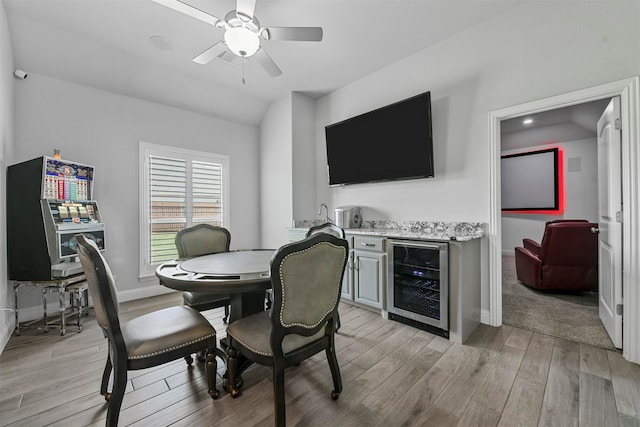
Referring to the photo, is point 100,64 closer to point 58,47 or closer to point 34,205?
point 58,47

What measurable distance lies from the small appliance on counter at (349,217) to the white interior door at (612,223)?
2446mm

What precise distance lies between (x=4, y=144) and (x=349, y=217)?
357cm

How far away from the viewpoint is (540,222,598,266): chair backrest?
332 cm

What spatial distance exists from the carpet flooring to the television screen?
2.76 metres

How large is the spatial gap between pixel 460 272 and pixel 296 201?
2.60 m

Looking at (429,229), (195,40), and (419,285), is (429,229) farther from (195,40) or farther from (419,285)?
(195,40)

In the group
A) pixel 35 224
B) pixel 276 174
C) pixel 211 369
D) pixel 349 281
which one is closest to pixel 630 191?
pixel 349 281

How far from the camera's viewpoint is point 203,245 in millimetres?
2801

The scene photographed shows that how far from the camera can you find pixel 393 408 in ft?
5.21

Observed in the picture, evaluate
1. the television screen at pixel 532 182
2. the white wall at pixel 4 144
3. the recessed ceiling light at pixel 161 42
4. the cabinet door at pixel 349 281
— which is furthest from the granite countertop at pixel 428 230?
the television screen at pixel 532 182

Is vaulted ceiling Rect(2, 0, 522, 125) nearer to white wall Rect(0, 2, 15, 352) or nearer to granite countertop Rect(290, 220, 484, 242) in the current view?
white wall Rect(0, 2, 15, 352)

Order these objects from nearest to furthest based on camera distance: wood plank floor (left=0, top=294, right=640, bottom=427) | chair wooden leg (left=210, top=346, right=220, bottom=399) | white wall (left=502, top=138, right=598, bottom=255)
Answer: wood plank floor (left=0, top=294, right=640, bottom=427) < chair wooden leg (left=210, top=346, right=220, bottom=399) < white wall (left=502, top=138, right=598, bottom=255)

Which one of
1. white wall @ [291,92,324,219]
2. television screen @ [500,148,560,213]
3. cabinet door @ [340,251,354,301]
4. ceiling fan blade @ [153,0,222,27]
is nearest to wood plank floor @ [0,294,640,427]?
cabinet door @ [340,251,354,301]

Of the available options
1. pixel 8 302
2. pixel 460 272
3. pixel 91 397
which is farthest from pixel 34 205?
pixel 460 272
